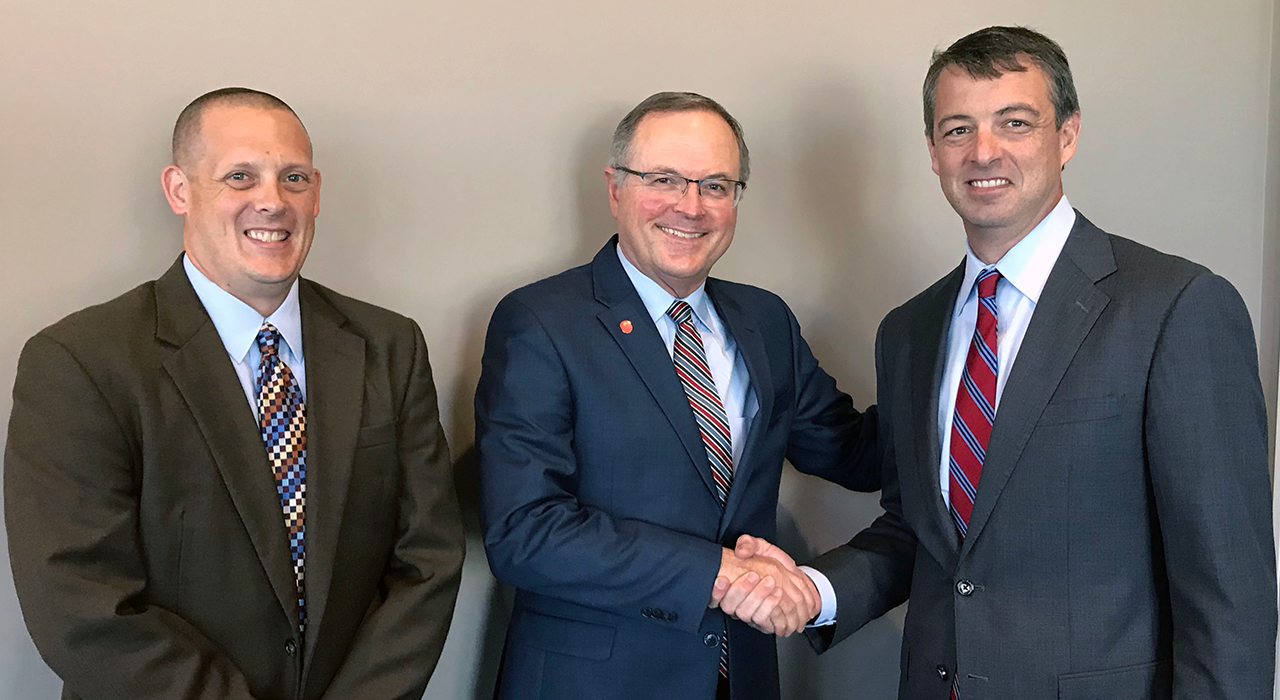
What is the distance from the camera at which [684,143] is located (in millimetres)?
2285

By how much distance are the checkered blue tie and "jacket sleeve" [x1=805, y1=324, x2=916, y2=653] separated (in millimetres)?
1039

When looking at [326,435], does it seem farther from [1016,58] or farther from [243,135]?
[1016,58]

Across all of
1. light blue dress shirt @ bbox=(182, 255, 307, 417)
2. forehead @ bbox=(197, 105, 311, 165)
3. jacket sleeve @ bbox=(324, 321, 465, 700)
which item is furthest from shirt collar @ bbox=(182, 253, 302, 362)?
jacket sleeve @ bbox=(324, 321, 465, 700)

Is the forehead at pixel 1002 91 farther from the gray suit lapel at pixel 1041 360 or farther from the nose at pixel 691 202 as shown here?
the nose at pixel 691 202

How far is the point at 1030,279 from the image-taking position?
2008 millimetres

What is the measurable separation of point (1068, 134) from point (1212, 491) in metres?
0.74

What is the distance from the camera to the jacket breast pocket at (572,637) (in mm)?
2150

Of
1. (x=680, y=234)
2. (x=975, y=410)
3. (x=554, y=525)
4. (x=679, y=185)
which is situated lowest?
(x=554, y=525)

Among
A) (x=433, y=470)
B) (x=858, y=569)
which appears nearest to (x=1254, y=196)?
(x=858, y=569)

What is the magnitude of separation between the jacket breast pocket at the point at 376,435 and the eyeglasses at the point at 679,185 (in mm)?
718

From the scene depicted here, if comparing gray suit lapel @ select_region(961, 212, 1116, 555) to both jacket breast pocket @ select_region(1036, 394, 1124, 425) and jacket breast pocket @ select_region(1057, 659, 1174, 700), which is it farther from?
jacket breast pocket @ select_region(1057, 659, 1174, 700)

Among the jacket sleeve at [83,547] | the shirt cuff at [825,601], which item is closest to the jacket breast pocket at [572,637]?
the shirt cuff at [825,601]

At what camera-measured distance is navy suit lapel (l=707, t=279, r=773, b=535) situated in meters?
2.26

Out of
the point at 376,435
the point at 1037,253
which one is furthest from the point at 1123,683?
the point at 376,435
